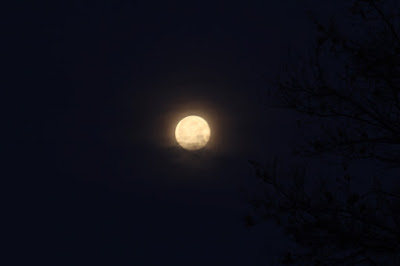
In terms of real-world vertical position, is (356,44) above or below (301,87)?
above

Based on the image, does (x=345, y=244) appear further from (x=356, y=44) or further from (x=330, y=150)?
(x=356, y=44)

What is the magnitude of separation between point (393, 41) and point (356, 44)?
1.42 feet

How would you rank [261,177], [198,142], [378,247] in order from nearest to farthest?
[378,247] → [261,177] → [198,142]

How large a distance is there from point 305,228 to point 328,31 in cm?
250

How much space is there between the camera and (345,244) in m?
6.66

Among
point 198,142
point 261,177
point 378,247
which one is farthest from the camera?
point 198,142

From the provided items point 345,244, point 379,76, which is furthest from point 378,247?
point 379,76

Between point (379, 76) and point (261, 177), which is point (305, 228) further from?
point (379, 76)

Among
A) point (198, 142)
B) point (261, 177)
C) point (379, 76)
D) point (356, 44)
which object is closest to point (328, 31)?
point (356, 44)

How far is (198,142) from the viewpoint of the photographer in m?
54.4

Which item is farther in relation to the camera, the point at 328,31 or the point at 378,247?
the point at 328,31

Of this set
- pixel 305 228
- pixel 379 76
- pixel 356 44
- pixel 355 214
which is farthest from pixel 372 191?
pixel 356 44

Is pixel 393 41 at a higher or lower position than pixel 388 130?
higher

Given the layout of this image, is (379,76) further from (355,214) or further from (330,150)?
(355,214)
